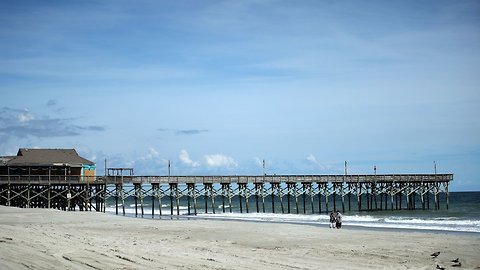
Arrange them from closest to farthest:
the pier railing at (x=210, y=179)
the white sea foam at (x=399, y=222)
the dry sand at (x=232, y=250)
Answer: the dry sand at (x=232, y=250) → the white sea foam at (x=399, y=222) → the pier railing at (x=210, y=179)

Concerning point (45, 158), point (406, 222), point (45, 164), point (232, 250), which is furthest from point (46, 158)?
point (232, 250)

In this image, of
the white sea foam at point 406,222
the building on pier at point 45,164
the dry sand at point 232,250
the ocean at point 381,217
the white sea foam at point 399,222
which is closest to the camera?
the dry sand at point 232,250

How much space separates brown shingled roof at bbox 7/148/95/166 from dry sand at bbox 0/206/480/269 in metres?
27.8

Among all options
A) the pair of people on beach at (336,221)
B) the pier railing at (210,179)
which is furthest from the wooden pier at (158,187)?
the pair of people on beach at (336,221)

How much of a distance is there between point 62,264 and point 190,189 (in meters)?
40.2

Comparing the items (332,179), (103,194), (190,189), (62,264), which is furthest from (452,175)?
(62,264)

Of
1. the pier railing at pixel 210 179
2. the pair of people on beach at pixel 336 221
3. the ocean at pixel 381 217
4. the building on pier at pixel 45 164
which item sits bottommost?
the ocean at pixel 381 217

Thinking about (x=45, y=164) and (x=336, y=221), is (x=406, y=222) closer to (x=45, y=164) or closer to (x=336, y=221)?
(x=336, y=221)

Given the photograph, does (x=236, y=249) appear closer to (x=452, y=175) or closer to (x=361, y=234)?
(x=361, y=234)

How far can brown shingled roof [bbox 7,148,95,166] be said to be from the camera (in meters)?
51.4

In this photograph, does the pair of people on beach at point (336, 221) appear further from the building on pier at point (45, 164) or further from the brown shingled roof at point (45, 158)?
the brown shingled roof at point (45, 158)

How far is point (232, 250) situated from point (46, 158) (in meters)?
36.9

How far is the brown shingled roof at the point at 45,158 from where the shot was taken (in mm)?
51406

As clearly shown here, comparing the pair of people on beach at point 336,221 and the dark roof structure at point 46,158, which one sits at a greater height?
the dark roof structure at point 46,158
